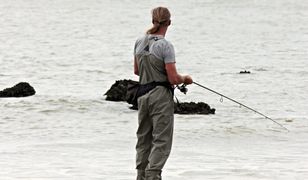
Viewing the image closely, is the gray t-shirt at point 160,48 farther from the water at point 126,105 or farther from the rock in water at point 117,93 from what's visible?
the rock in water at point 117,93

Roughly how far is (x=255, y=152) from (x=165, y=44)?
527 centimetres

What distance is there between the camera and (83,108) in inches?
680

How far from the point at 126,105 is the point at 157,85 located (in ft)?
32.3

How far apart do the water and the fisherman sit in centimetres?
200

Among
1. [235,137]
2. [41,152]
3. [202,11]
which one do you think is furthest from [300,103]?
[202,11]

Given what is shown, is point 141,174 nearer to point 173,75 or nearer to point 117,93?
point 173,75

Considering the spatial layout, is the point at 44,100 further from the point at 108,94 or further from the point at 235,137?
the point at 235,137

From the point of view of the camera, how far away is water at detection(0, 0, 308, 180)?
11.1 meters

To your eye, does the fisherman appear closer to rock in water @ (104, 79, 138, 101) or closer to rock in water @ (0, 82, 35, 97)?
rock in water @ (104, 79, 138, 101)

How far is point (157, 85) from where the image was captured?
25.9 feet

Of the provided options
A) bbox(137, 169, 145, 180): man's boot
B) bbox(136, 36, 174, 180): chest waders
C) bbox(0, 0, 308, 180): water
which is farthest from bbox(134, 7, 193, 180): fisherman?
bbox(0, 0, 308, 180): water

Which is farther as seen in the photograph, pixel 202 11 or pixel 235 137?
pixel 202 11

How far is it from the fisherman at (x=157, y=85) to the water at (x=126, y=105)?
2.00 metres

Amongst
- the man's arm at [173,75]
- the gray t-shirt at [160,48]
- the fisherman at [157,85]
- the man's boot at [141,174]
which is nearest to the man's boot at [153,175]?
the fisherman at [157,85]
